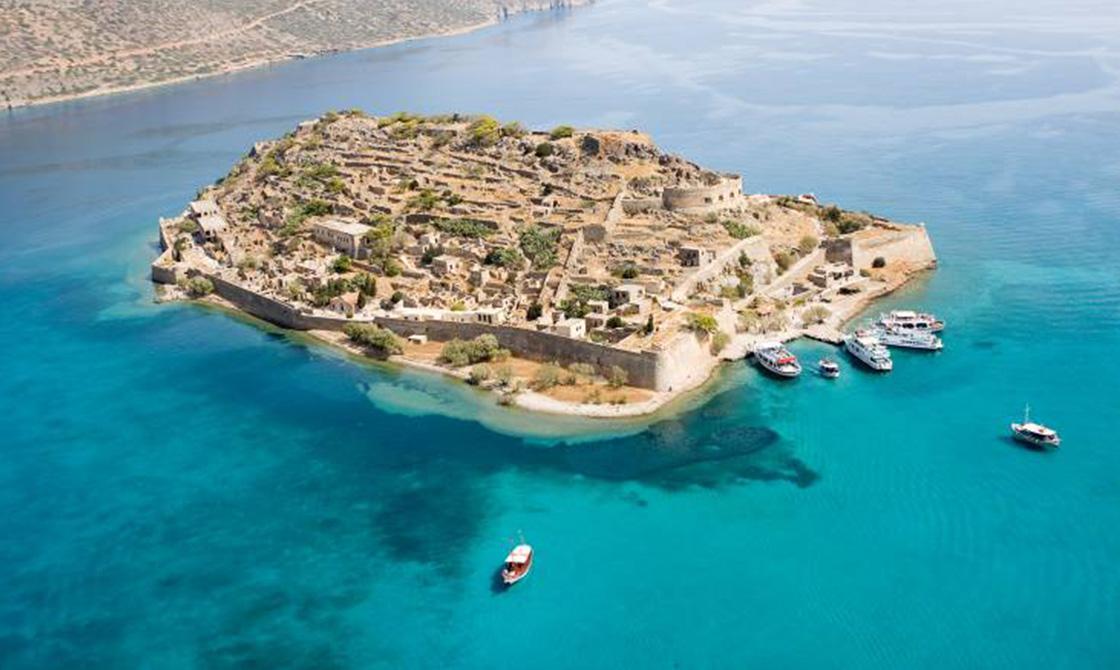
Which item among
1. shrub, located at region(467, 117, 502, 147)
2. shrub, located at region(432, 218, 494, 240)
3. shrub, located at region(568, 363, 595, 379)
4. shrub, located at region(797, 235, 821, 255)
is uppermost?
shrub, located at region(467, 117, 502, 147)

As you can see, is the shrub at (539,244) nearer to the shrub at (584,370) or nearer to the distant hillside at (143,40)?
the shrub at (584,370)

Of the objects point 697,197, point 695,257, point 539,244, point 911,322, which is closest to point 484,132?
point 539,244

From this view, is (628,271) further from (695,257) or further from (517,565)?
(517,565)

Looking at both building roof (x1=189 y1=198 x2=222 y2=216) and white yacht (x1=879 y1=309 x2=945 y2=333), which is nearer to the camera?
white yacht (x1=879 y1=309 x2=945 y2=333)

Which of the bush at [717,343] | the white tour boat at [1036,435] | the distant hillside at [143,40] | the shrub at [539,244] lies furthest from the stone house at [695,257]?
the distant hillside at [143,40]

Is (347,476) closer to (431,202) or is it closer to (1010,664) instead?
(1010,664)

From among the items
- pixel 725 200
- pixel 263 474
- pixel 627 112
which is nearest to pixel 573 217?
pixel 725 200

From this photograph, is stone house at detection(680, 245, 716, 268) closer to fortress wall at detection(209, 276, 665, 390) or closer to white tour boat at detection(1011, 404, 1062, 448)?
fortress wall at detection(209, 276, 665, 390)

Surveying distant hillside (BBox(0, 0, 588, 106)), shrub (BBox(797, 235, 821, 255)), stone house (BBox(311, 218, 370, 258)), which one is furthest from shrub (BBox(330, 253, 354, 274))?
distant hillside (BBox(0, 0, 588, 106))
